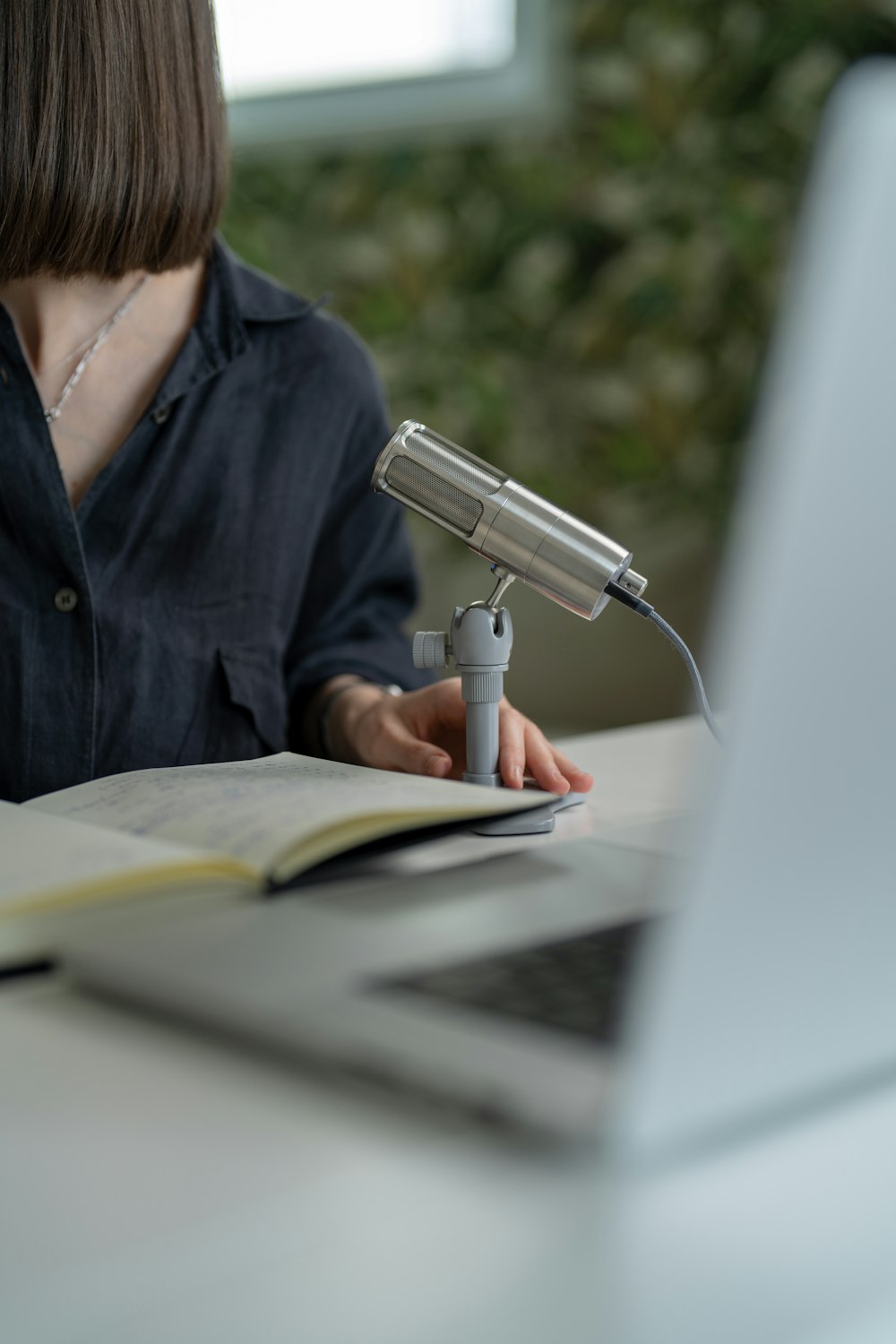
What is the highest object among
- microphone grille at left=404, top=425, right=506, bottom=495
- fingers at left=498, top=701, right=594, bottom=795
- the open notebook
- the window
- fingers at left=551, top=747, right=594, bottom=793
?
the window

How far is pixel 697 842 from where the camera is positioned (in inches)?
12.8

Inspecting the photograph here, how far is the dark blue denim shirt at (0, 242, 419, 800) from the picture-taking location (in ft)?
3.46

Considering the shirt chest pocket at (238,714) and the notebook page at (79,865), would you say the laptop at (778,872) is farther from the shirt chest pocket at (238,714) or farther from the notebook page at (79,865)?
the shirt chest pocket at (238,714)

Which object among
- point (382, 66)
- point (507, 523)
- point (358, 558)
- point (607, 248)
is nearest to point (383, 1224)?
point (507, 523)

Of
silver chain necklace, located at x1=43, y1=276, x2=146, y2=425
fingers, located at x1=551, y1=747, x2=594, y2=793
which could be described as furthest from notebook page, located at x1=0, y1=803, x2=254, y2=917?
silver chain necklace, located at x1=43, y1=276, x2=146, y2=425

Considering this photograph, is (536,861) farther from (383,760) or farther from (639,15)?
(639,15)

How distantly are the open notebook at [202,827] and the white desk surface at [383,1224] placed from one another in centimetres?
10

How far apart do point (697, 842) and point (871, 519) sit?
86 millimetres

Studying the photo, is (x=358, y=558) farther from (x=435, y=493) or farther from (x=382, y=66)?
(x=382, y=66)

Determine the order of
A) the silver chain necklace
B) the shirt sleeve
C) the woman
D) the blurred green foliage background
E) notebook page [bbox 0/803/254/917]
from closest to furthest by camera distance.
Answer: notebook page [bbox 0/803/254/917] < the woman < the silver chain necklace < the shirt sleeve < the blurred green foliage background

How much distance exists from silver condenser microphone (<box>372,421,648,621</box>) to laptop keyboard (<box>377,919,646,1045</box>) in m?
0.30

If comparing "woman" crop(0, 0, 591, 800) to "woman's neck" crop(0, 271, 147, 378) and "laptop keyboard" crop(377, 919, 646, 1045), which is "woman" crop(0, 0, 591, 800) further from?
"laptop keyboard" crop(377, 919, 646, 1045)

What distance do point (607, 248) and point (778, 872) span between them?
2332mm

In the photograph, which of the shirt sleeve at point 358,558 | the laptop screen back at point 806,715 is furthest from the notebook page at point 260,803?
the shirt sleeve at point 358,558
